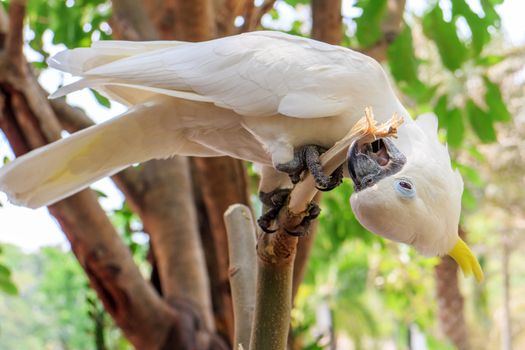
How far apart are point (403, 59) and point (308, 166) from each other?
1.18m

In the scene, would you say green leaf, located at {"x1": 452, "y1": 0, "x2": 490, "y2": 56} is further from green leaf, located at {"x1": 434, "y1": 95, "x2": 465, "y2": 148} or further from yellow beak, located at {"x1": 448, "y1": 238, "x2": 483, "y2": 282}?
yellow beak, located at {"x1": 448, "y1": 238, "x2": 483, "y2": 282}

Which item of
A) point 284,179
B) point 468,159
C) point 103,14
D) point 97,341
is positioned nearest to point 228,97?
point 284,179

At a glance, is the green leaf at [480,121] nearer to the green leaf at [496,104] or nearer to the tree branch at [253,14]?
the green leaf at [496,104]

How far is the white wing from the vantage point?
1.21m

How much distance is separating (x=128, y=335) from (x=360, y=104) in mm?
1289

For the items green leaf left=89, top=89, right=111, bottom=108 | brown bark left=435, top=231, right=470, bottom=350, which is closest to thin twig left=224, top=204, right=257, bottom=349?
green leaf left=89, top=89, right=111, bottom=108

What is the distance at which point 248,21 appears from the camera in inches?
87.9

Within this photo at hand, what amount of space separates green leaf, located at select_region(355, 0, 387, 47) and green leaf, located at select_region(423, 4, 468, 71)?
157 mm

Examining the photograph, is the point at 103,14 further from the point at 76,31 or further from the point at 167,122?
the point at 167,122

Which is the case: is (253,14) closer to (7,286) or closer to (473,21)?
(473,21)

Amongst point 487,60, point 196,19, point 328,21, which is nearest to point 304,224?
point 196,19

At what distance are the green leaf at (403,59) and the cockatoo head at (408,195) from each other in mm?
1099

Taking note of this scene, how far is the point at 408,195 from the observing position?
3.33ft

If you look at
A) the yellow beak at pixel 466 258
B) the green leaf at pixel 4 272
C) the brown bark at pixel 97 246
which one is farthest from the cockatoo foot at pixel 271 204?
the green leaf at pixel 4 272
